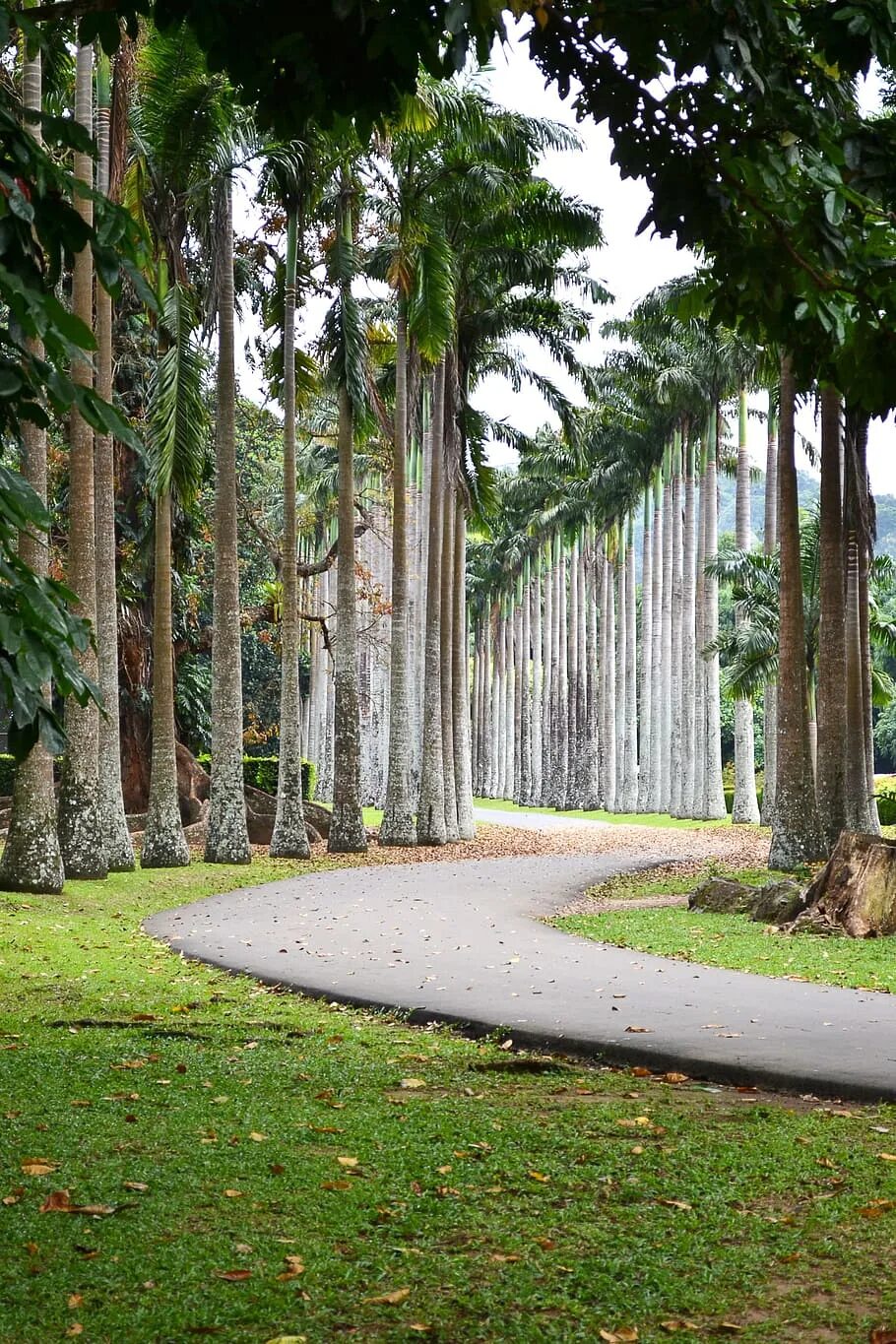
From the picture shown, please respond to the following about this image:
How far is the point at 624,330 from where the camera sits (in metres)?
41.6

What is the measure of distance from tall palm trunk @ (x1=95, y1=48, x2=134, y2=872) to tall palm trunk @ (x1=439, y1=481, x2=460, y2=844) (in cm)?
1041

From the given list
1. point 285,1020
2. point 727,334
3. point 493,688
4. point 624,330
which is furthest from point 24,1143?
point 493,688

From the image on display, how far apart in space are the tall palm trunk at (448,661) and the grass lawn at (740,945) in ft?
42.7

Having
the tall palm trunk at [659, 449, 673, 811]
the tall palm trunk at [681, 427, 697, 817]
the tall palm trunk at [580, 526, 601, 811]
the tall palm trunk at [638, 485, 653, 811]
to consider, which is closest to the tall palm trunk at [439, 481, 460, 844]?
the tall palm trunk at [681, 427, 697, 817]

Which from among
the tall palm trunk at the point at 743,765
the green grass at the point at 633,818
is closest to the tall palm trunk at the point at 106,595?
the green grass at the point at 633,818

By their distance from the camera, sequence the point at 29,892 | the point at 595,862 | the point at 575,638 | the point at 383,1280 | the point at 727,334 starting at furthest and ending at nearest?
1. the point at 575,638
2. the point at 727,334
3. the point at 595,862
4. the point at 29,892
5. the point at 383,1280

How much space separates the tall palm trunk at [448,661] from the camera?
29.0m

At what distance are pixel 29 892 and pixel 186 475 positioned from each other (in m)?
7.32

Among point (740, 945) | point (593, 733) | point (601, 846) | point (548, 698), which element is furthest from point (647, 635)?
point (740, 945)

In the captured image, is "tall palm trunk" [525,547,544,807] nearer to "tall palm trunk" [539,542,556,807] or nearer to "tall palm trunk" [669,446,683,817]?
"tall palm trunk" [539,542,556,807]

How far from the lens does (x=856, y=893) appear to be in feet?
43.9

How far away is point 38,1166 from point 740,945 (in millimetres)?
8352

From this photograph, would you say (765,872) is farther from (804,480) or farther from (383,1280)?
(804,480)

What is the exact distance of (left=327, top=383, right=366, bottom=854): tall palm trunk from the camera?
24109 millimetres
